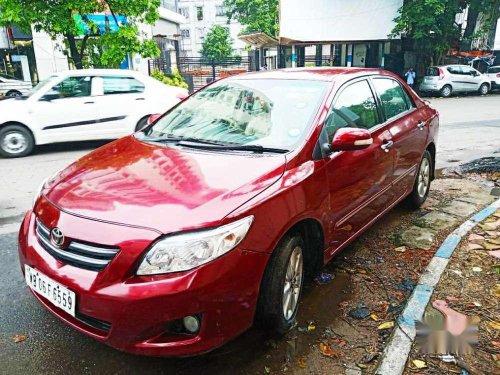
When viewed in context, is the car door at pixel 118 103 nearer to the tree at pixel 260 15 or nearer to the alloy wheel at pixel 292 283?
the alloy wheel at pixel 292 283

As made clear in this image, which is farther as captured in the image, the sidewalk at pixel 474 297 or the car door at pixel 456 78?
the car door at pixel 456 78

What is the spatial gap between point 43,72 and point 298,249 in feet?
59.8

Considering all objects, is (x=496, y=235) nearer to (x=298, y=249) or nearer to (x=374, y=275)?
(x=374, y=275)

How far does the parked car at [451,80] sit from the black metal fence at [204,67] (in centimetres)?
1112

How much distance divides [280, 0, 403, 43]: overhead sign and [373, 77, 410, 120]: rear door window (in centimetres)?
1983

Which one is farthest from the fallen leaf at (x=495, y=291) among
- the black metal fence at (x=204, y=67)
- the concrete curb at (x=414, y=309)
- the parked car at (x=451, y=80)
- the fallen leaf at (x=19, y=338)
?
the black metal fence at (x=204, y=67)

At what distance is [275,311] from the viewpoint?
247 cm

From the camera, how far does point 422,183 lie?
490 cm

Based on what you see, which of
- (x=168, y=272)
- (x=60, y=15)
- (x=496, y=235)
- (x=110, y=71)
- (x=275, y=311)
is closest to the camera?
(x=168, y=272)

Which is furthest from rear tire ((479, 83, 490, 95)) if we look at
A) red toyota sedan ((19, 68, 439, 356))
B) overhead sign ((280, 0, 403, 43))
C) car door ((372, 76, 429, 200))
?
red toyota sedan ((19, 68, 439, 356))

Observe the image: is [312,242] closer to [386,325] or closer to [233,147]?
[386,325]

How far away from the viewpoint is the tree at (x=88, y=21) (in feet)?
33.3

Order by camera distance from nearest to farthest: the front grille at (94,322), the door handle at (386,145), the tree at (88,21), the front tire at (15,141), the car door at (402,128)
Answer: the front grille at (94,322), the door handle at (386,145), the car door at (402,128), the front tire at (15,141), the tree at (88,21)

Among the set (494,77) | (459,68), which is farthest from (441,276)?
(494,77)
